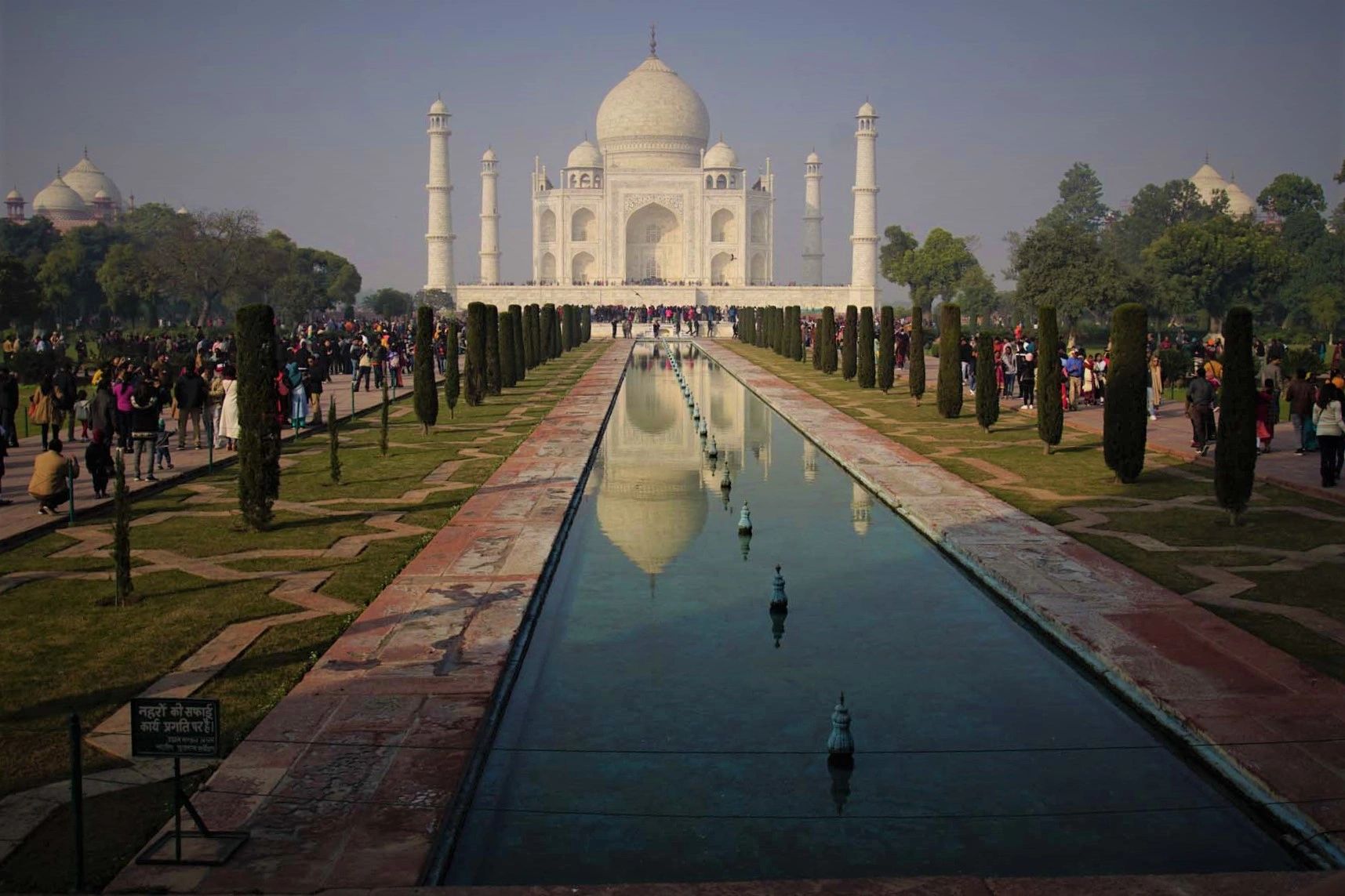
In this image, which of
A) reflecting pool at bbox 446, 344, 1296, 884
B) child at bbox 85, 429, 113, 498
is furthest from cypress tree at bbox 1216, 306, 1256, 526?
child at bbox 85, 429, 113, 498

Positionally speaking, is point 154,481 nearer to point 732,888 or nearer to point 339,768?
point 339,768

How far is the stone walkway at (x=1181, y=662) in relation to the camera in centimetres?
434

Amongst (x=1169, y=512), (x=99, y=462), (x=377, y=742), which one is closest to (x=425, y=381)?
(x=99, y=462)

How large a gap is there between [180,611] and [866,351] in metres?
16.0

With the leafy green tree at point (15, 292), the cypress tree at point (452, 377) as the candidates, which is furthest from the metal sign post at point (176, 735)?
the leafy green tree at point (15, 292)

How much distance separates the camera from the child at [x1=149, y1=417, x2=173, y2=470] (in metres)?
11.2

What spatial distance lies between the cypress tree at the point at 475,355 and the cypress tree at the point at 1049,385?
8.05 metres

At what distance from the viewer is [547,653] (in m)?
6.05

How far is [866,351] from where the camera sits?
70.2 feet

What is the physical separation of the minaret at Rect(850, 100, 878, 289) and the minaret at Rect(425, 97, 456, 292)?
16.2 m

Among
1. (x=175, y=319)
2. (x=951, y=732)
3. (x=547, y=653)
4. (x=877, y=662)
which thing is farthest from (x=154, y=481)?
(x=175, y=319)

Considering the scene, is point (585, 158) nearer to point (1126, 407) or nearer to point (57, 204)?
point (57, 204)

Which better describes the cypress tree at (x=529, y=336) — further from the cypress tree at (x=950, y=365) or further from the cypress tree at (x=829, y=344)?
the cypress tree at (x=950, y=365)

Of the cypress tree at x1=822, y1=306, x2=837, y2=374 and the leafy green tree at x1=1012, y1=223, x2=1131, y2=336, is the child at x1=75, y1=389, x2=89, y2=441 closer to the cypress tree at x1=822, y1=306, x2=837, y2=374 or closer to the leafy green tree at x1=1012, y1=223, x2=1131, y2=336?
the cypress tree at x1=822, y1=306, x2=837, y2=374
